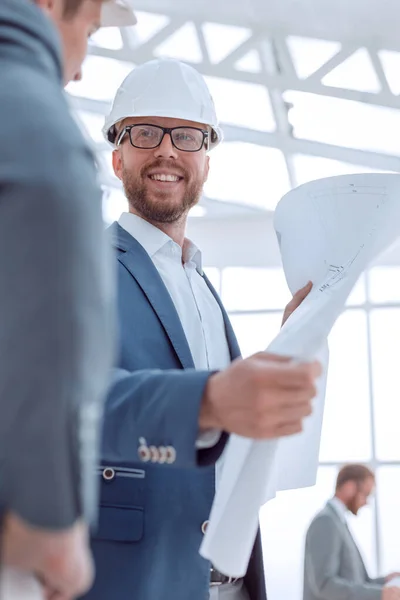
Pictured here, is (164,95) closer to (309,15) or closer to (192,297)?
(192,297)

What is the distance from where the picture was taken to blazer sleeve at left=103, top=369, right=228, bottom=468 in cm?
163

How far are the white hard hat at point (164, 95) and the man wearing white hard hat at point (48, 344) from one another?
2100 millimetres

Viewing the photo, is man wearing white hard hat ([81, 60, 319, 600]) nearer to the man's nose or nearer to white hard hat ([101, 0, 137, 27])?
the man's nose

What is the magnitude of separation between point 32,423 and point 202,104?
7.87ft

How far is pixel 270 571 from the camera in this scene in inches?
559

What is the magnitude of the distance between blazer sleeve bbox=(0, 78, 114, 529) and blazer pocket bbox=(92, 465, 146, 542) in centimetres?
138

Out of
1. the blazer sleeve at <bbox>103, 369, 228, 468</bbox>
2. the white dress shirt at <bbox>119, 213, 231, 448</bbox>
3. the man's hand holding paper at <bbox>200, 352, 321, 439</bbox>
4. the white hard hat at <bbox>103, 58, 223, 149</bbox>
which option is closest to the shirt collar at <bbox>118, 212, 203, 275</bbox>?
the white dress shirt at <bbox>119, 213, 231, 448</bbox>

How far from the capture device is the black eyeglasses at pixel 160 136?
10.4 ft

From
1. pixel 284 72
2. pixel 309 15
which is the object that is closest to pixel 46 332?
pixel 309 15

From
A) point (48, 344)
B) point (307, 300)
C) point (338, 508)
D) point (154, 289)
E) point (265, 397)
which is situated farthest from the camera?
point (338, 508)

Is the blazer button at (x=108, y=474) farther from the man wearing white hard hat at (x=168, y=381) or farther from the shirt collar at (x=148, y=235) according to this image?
the shirt collar at (x=148, y=235)

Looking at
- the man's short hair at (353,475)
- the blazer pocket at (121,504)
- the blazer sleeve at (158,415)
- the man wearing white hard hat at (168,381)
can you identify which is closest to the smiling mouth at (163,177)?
the man wearing white hard hat at (168,381)

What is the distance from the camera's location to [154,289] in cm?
266

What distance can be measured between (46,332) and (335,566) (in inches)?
215
